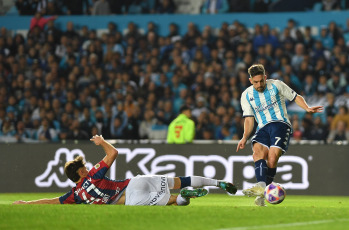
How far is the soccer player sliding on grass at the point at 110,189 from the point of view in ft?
35.3

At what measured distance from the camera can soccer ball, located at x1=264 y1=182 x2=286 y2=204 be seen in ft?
34.4

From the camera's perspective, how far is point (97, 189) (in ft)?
35.3

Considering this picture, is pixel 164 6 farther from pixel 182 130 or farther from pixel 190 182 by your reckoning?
pixel 190 182

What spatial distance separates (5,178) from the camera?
1669cm

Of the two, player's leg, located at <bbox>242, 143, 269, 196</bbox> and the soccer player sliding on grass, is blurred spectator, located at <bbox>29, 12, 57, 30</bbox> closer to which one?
the soccer player sliding on grass

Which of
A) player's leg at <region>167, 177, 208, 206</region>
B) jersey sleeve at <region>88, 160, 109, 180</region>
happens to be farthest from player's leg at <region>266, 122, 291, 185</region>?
jersey sleeve at <region>88, 160, 109, 180</region>

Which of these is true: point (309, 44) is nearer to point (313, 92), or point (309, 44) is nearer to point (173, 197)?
point (313, 92)

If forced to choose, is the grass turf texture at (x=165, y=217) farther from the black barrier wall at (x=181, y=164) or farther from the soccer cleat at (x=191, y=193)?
the black barrier wall at (x=181, y=164)

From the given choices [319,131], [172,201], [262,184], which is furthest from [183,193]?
[319,131]

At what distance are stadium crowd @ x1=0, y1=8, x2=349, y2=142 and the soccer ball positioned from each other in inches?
264

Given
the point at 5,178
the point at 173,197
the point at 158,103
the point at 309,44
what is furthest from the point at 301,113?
the point at 173,197

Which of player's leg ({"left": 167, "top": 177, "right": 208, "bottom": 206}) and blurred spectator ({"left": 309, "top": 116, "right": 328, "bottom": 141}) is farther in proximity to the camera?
blurred spectator ({"left": 309, "top": 116, "right": 328, "bottom": 141})

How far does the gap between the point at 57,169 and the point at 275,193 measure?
705 centimetres

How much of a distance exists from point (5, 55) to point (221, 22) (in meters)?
5.91
